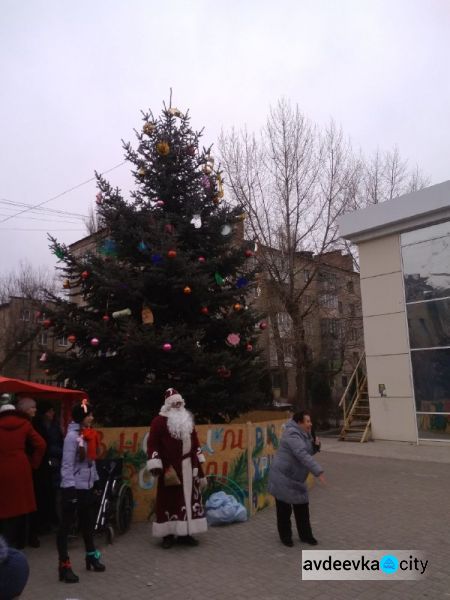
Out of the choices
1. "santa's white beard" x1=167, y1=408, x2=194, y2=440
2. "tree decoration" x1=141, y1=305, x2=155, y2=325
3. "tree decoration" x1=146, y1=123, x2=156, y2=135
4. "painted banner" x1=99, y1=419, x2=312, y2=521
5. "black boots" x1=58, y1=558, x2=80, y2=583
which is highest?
"tree decoration" x1=146, y1=123, x2=156, y2=135

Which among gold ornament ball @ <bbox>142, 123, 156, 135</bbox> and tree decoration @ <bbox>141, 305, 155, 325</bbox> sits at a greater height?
gold ornament ball @ <bbox>142, 123, 156, 135</bbox>

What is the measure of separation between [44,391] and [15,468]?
6.10ft

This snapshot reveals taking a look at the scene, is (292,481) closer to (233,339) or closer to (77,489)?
(77,489)

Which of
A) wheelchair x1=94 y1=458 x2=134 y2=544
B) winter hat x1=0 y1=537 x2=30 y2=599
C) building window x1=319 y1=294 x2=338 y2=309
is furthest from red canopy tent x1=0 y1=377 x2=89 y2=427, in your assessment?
building window x1=319 y1=294 x2=338 y2=309

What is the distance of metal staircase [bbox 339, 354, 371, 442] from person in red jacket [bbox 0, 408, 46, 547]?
1328cm

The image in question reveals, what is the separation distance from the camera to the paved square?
459 cm

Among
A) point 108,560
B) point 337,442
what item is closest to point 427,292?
point 337,442

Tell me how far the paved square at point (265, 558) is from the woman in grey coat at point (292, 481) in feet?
0.67

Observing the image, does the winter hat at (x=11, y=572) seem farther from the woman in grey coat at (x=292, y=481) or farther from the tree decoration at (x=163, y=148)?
the tree decoration at (x=163, y=148)

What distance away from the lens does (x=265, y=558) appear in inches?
217

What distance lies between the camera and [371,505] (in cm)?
786

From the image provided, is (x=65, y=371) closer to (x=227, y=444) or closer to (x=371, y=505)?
(x=227, y=444)

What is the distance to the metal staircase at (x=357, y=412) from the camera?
17281mm

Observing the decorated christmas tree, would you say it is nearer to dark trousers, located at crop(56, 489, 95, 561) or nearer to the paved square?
the paved square
